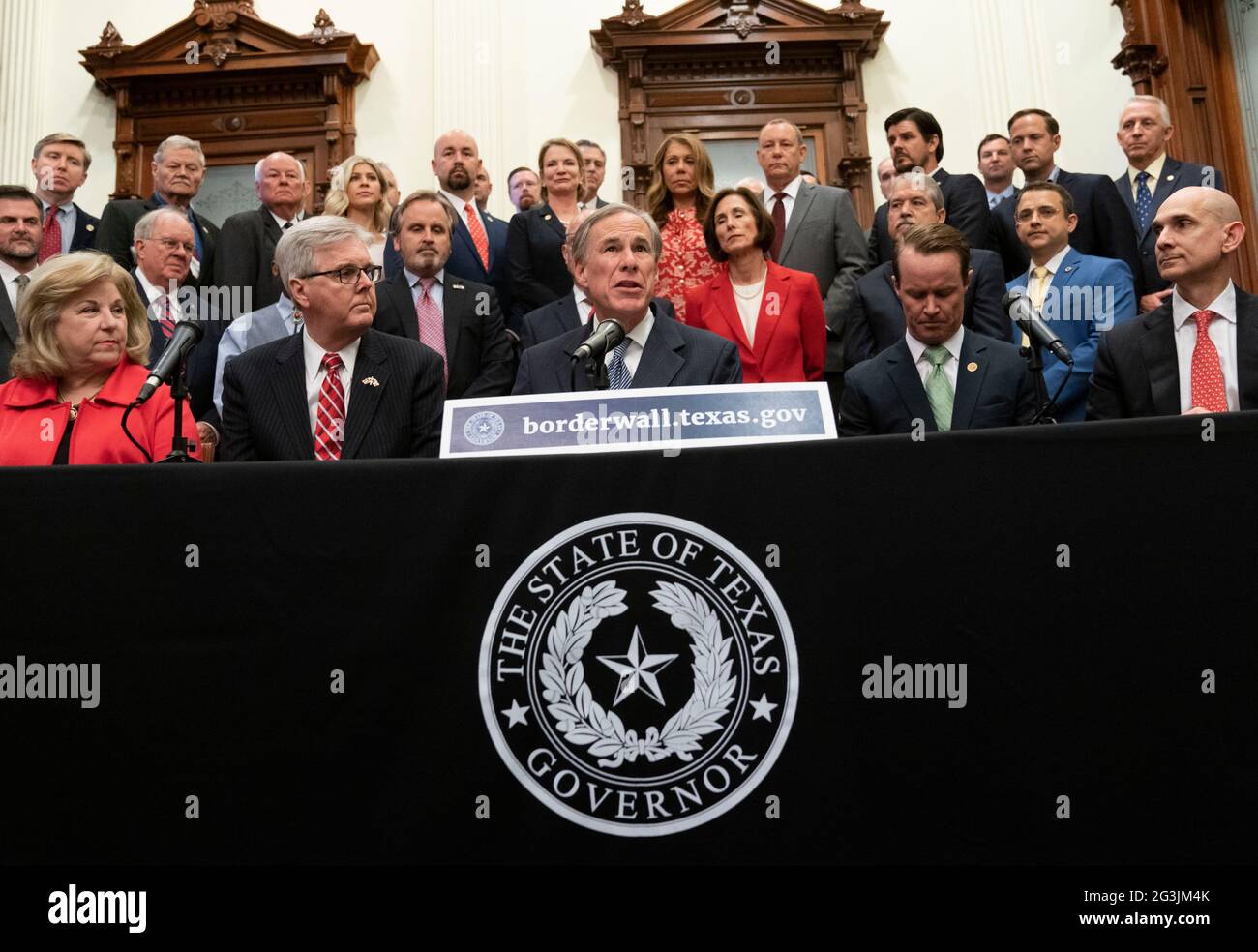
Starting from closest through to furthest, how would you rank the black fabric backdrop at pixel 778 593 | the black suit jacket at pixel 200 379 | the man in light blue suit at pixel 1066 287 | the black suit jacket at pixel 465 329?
1. the black fabric backdrop at pixel 778 593
2. the man in light blue suit at pixel 1066 287
3. the black suit jacket at pixel 465 329
4. the black suit jacket at pixel 200 379

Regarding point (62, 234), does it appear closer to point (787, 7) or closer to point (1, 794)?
point (1, 794)

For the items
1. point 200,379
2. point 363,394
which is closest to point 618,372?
point 363,394

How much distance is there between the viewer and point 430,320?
4742 mm

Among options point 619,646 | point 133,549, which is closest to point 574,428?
point 619,646

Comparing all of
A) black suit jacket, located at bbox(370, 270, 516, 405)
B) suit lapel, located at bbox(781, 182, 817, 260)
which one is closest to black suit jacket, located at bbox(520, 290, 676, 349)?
black suit jacket, located at bbox(370, 270, 516, 405)

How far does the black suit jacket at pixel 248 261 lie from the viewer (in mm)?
5562

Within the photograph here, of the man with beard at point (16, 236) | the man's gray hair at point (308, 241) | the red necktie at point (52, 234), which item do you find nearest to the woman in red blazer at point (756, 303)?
the man's gray hair at point (308, 241)

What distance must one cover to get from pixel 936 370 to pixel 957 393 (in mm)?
169

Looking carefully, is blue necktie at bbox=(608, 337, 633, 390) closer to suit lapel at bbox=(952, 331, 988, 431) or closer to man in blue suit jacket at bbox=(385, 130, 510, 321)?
suit lapel at bbox=(952, 331, 988, 431)

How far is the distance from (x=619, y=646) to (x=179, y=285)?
3.74 metres

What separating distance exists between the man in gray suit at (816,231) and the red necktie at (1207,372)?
1.83 meters

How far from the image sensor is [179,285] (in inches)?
207

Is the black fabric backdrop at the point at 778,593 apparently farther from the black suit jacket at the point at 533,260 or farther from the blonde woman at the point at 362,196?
the blonde woman at the point at 362,196

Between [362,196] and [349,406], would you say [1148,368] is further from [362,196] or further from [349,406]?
[362,196]
